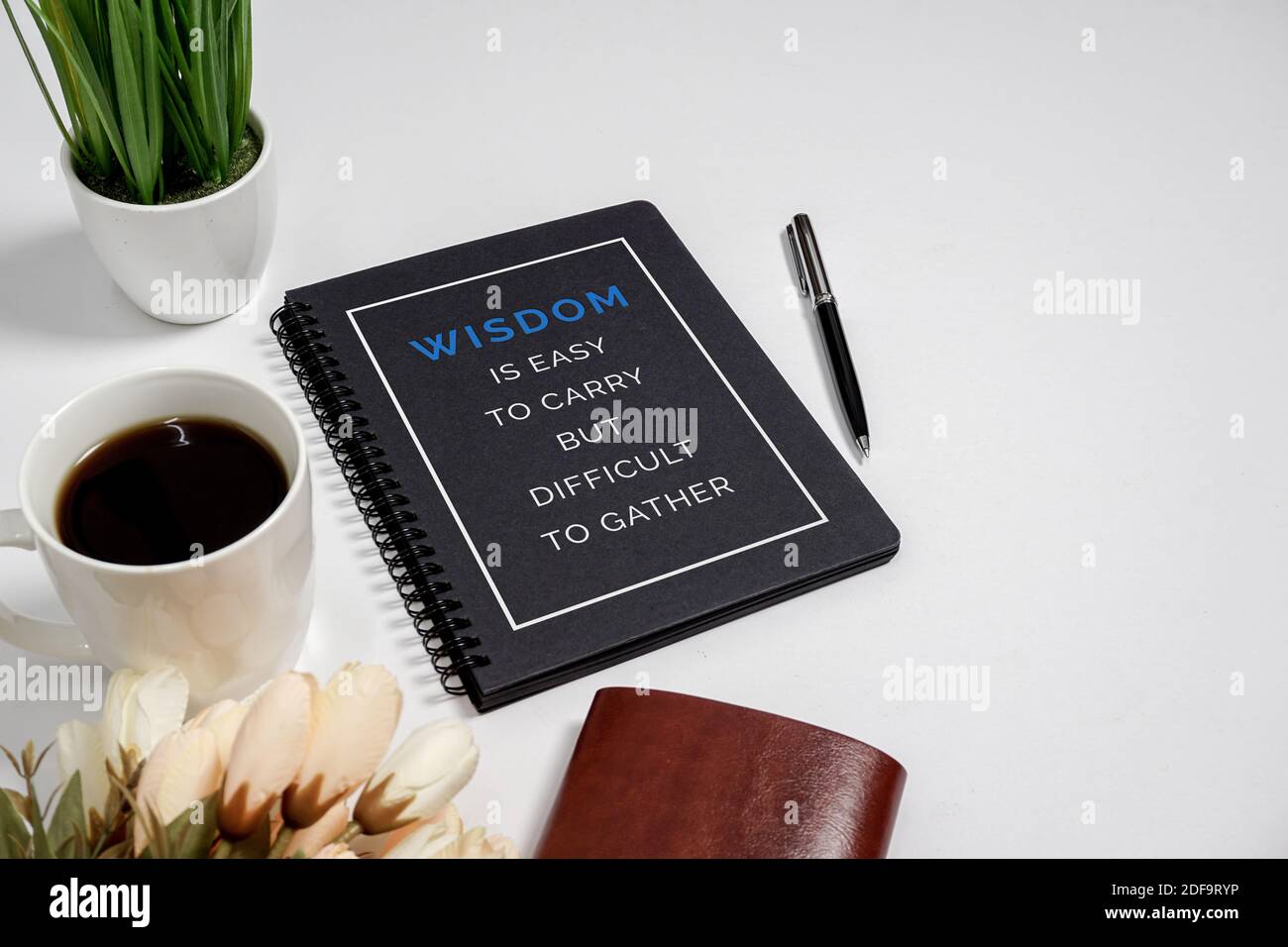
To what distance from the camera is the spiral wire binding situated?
2.07 ft

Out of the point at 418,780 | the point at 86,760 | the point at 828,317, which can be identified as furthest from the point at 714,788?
the point at 828,317

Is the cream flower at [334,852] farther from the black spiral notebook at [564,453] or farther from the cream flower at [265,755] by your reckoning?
the black spiral notebook at [564,453]

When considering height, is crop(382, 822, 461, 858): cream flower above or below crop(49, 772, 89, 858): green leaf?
below

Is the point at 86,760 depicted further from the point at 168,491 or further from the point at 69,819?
the point at 168,491

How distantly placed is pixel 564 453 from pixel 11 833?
377 millimetres

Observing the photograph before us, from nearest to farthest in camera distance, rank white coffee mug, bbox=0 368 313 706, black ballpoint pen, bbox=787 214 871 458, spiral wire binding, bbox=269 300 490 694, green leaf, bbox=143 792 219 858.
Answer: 1. green leaf, bbox=143 792 219 858
2. white coffee mug, bbox=0 368 313 706
3. spiral wire binding, bbox=269 300 490 694
4. black ballpoint pen, bbox=787 214 871 458

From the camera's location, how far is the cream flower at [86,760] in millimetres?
436

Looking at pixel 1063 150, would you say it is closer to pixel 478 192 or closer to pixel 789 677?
pixel 478 192

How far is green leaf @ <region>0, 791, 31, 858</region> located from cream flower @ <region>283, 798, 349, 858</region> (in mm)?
87

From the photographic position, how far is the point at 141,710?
45cm

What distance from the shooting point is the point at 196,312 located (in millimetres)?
775

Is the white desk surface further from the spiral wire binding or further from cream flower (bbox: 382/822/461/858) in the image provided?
cream flower (bbox: 382/822/461/858)

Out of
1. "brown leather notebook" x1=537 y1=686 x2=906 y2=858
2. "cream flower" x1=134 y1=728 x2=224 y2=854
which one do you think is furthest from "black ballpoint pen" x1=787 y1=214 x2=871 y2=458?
"cream flower" x1=134 y1=728 x2=224 y2=854

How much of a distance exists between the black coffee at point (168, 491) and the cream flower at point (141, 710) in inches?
3.2
